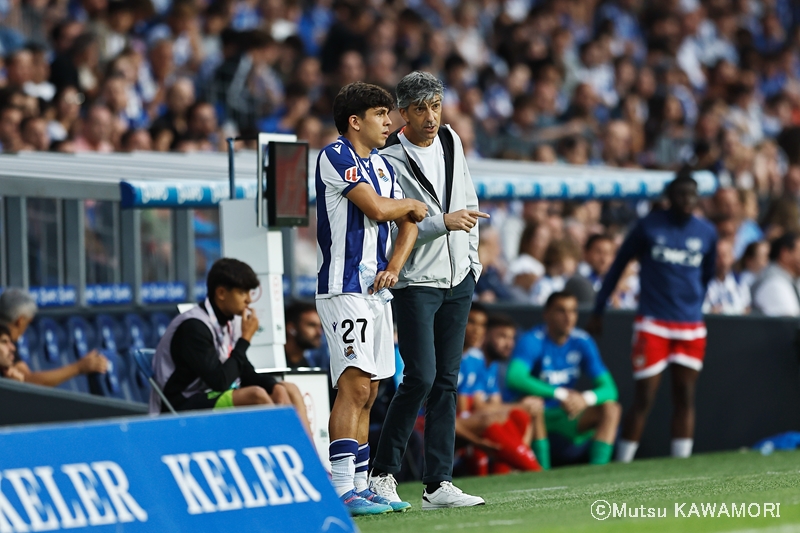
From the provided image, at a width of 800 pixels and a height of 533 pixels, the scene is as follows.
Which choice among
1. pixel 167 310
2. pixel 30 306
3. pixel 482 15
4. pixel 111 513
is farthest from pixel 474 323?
pixel 482 15

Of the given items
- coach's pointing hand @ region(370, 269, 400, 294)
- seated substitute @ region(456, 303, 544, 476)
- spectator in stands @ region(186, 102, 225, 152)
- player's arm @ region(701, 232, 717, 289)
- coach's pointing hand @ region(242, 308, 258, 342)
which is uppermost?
spectator in stands @ region(186, 102, 225, 152)

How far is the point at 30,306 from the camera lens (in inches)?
391

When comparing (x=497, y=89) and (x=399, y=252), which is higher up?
(x=497, y=89)

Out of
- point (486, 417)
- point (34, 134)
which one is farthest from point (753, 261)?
point (34, 134)

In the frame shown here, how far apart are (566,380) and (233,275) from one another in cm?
424

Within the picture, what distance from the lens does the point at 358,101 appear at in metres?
7.20

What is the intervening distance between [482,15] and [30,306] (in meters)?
12.6

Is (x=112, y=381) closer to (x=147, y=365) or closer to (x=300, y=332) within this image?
(x=300, y=332)

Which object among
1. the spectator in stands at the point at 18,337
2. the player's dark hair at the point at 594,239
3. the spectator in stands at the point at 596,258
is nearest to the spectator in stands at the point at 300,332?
the spectator in stands at the point at 18,337

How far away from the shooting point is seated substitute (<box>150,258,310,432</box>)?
8.62m

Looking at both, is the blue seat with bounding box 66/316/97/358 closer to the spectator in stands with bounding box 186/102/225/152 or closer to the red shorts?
the spectator in stands with bounding box 186/102/225/152

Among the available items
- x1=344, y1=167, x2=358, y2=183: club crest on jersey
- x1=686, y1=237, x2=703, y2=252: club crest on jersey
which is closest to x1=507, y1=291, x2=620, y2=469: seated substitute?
x1=686, y1=237, x2=703, y2=252: club crest on jersey

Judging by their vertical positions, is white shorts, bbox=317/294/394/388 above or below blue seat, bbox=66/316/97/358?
above

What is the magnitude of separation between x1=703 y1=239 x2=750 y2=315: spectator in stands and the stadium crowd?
2 centimetres
